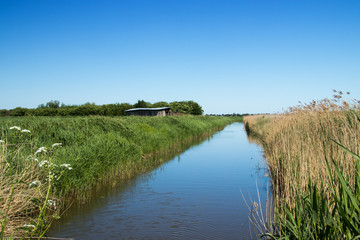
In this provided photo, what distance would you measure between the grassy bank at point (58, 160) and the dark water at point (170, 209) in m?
0.65

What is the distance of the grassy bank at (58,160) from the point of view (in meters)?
5.15

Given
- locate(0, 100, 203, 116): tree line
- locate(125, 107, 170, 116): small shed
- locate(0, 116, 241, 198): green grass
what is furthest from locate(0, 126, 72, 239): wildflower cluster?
locate(125, 107, 170, 116): small shed

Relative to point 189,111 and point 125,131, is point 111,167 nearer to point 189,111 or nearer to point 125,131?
point 125,131

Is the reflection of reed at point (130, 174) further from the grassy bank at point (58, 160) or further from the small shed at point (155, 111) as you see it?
the small shed at point (155, 111)

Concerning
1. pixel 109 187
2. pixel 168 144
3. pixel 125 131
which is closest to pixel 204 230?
pixel 109 187

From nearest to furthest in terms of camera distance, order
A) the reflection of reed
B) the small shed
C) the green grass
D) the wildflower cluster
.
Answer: the wildflower cluster < the green grass < the reflection of reed < the small shed

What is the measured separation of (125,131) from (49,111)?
54917 millimetres

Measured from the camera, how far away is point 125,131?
15328 mm

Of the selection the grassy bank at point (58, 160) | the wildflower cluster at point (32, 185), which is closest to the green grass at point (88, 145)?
the grassy bank at point (58, 160)

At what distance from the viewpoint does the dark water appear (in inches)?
245

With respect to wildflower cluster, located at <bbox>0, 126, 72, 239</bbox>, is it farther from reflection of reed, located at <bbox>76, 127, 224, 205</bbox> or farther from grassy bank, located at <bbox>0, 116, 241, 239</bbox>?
reflection of reed, located at <bbox>76, 127, 224, 205</bbox>

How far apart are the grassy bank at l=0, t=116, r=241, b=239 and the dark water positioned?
0.65 m

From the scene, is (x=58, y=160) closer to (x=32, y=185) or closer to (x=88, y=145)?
(x=88, y=145)

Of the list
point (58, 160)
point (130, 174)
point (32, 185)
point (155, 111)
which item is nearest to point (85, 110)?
point (155, 111)
